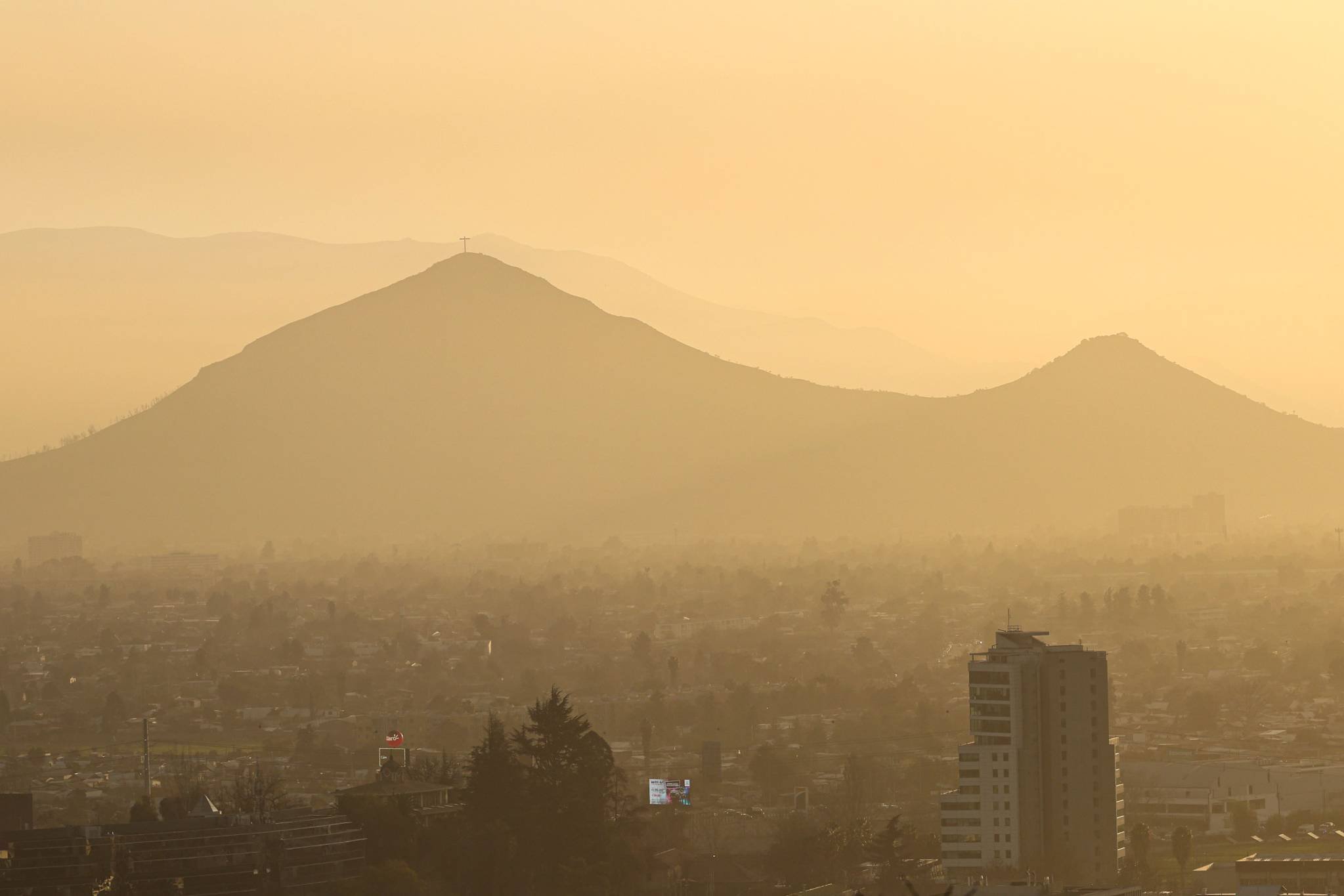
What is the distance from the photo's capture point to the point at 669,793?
7181cm

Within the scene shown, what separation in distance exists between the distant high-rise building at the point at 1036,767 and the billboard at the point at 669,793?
10.7 meters

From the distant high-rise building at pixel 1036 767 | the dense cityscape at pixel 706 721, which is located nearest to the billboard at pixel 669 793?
the dense cityscape at pixel 706 721

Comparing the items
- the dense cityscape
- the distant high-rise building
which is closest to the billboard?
the dense cityscape

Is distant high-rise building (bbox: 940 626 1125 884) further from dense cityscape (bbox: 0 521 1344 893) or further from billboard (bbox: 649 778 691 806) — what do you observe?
billboard (bbox: 649 778 691 806)

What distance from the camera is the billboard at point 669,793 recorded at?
70.9m

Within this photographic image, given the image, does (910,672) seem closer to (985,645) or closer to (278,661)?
(985,645)

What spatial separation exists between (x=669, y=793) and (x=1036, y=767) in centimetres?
1331

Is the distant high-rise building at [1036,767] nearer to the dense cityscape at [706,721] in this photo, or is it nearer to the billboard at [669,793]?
the dense cityscape at [706,721]

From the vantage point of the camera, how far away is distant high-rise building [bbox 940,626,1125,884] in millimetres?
60188

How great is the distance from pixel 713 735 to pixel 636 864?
1579 inches

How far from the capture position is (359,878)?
4938 centimetres

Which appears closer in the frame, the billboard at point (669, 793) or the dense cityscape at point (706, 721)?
the dense cityscape at point (706, 721)

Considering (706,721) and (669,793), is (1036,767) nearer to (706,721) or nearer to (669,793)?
(669,793)

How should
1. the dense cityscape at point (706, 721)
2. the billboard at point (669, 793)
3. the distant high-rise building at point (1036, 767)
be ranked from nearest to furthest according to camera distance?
the dense cityscape at point (706, 721) → the distant high-rise building at point (1036, 767) → the billboard at point (669, 793)
